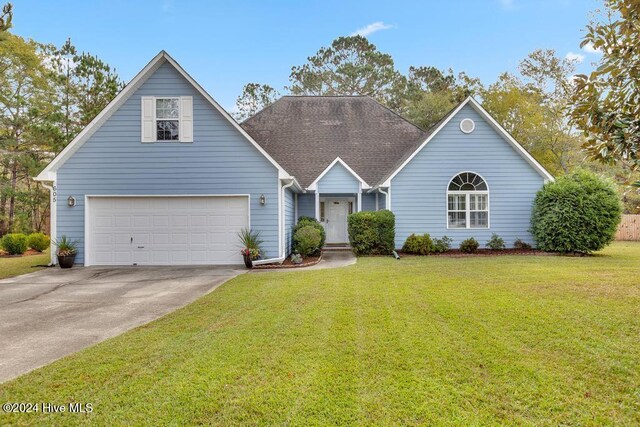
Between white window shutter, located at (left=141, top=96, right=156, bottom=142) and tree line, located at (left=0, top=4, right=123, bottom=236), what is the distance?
5380 mm

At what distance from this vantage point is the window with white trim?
1117 centimetres

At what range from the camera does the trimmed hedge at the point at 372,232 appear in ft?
A: 41.9

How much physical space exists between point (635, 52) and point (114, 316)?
7.48 meters

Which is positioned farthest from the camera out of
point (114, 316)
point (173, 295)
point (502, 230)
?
point (502, 230)

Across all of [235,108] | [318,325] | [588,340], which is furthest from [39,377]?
[235,108]

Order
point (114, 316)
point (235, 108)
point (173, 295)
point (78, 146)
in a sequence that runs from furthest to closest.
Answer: point (235, 108), point (78, 146), point (173, 295), point (114, 316)

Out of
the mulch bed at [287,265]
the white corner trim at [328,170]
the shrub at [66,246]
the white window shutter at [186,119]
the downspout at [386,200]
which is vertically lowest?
Result: the mulch bed at [287,265]

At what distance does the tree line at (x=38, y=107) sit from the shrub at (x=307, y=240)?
10442mm

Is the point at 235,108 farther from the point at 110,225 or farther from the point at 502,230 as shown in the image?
the point at 502,230

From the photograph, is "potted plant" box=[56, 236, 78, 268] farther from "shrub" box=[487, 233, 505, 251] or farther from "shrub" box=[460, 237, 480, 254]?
"shrub" box=[487, 233, 505, 251]

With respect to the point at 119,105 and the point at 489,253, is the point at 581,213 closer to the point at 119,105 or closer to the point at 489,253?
the point at 489,253

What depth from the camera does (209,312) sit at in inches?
225

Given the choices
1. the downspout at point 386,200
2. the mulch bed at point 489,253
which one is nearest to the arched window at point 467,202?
the mulch bed at point 489,253

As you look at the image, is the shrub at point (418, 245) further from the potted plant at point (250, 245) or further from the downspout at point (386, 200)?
the potted plant at point (250, 245)
